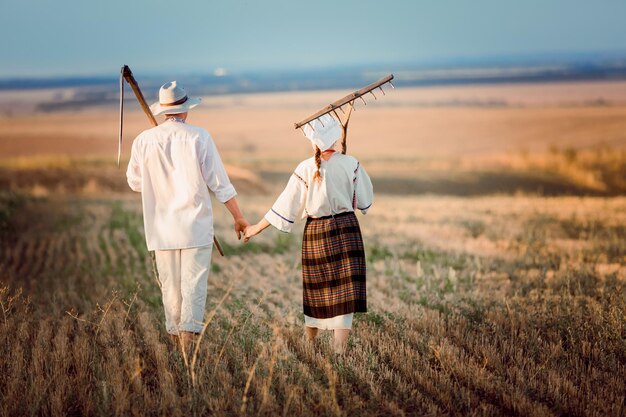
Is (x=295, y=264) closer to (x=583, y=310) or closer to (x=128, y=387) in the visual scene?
(x=583, y=310)

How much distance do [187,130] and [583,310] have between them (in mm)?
4189

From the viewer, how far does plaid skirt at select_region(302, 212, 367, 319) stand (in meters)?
→ 6.23

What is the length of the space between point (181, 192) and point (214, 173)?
1.00 feet

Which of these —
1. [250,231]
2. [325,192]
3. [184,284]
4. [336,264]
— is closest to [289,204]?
[325,192]

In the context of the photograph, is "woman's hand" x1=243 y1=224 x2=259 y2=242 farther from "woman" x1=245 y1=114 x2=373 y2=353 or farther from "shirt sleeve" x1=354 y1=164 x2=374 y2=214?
"shirt sleeve" x1=354 y1=164 x2=374 y2=214

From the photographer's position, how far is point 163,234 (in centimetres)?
625

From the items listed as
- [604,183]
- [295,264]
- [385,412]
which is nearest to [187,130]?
[385,412]

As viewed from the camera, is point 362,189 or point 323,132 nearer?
point 323,132

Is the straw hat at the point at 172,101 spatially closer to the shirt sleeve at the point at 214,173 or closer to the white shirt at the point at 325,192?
the shirt sleeve at the point at 214,173

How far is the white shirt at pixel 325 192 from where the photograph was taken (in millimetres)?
6152

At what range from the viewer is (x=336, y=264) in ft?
20.6

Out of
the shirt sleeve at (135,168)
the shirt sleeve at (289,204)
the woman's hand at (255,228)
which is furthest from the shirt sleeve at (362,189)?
the shirt sleeve at (135,168)

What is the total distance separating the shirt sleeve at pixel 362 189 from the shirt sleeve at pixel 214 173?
101 cm

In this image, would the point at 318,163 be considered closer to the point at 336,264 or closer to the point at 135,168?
the point at 336,264
